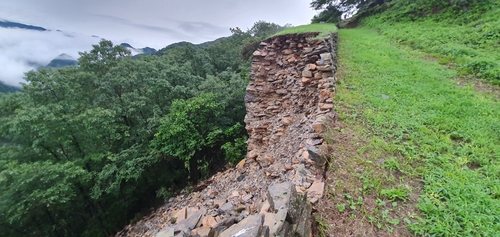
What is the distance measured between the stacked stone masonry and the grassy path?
0.49 meters

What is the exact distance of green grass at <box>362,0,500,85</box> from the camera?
21.9 feet

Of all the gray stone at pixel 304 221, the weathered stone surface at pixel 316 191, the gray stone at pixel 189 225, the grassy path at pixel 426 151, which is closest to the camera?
the gray stone at pixel 304 221

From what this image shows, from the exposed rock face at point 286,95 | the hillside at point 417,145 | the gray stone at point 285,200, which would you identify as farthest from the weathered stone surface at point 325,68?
the gray stone at point 285,200

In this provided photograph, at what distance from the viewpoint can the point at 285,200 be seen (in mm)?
2473

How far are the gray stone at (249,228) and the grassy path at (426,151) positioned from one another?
1118 millimetres

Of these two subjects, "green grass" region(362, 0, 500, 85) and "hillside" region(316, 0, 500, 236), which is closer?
"hillside" region(316, 0, 500, 236)

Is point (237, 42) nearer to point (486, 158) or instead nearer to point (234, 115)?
point (234, 115)

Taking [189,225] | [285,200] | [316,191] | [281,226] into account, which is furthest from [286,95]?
[281,226]

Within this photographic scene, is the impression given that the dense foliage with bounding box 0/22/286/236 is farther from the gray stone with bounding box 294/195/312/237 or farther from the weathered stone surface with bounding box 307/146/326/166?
the gray stone with bounding box 294/195/312/237

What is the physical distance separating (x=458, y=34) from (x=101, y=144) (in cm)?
1732

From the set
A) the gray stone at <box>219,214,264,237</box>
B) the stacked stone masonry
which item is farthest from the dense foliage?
the gray stone at <box>219,214,264,237</box>

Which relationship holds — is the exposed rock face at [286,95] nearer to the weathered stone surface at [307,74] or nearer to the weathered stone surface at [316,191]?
the weathered stone surface at [307,74]


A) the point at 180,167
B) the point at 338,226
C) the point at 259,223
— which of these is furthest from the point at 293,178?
the point at 180,167

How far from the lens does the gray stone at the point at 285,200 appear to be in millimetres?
2340
